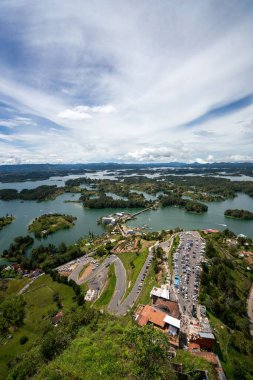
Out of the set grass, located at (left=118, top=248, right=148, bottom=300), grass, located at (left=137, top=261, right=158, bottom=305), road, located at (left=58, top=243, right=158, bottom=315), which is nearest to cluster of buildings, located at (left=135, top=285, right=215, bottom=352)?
grass, located at (left=137, top=261, right=158, bottom=305)

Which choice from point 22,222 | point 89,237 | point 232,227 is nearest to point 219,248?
point 232,227

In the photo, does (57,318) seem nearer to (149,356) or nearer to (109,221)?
(149,356)

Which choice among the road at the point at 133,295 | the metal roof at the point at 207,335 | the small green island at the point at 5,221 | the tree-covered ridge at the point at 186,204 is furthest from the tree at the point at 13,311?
the tree-covered ridge at the point at 186,204

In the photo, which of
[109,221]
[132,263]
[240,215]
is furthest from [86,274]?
[240,215]

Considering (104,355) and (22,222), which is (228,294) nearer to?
(104,355)

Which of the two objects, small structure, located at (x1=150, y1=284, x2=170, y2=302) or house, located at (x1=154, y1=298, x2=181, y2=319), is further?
small structure, located at (x1=150, y1=284, x2=170, y2=302)

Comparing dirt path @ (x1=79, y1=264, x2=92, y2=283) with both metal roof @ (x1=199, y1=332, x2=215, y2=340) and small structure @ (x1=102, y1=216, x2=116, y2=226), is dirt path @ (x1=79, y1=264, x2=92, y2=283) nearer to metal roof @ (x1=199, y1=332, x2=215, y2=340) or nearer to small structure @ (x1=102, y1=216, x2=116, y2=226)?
metal roof @ (x1=199, y1=332, x2=215, y2=340)

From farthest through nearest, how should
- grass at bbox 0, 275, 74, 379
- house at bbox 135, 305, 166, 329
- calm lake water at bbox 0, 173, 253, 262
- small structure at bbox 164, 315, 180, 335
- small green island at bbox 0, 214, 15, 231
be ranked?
1. small green island at bbox 0, 214, 15, 231
2. calm lake water at bbox 0, 173, 253, 262
3. grass at bbox 0, 275, 74, 379
4. house at bbox 135, 305, 166, 329
5. small structure at bbox 164, 315, 180, 335
